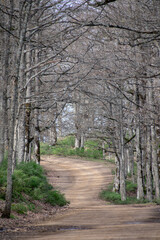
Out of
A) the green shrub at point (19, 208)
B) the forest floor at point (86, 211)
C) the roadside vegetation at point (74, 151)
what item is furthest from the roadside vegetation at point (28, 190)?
the roadside vegetation at point (74, 151)

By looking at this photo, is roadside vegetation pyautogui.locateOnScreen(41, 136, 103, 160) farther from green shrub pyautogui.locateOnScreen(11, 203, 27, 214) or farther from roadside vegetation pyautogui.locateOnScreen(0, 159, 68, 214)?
green shrub pyautogui.locateOnScreen(11, 203, 27, 214)

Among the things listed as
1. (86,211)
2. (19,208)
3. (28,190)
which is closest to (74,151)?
(28,190)

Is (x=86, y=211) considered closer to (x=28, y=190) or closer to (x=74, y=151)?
(x=28, y=190)

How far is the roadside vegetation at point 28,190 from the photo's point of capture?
34.4 feet

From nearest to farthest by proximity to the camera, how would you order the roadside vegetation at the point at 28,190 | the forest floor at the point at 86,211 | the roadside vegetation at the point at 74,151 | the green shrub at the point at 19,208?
the forest floor at the point at 86,211 < the green shrub at the point at 19,208 < the roadside vegetation at the point at 28,190 < the roadside vegetation at the point at 74,151

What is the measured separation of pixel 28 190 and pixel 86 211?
2.90 m

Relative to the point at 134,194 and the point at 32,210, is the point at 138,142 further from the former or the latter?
the point at 32,210

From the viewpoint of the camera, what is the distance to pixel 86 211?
419 inches

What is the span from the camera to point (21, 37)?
855cm

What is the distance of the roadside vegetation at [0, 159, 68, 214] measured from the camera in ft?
34.4

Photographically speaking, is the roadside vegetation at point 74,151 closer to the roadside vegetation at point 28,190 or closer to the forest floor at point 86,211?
the forest floor at point 86,211

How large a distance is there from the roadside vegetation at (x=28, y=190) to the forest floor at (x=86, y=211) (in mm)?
711

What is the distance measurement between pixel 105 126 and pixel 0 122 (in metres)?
8.73

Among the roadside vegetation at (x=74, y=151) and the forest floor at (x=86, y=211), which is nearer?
the forest floor at (x=86, y=211)
